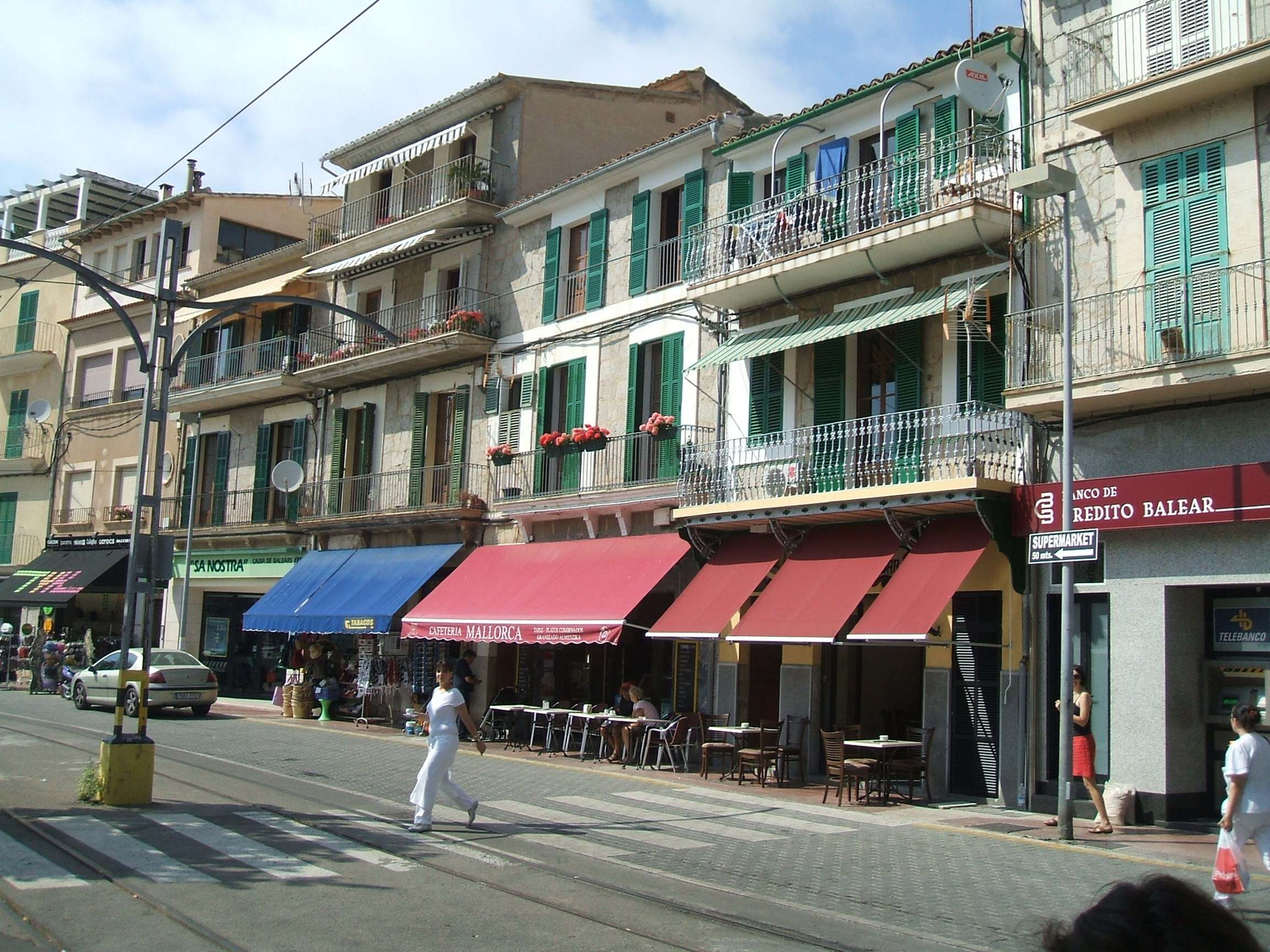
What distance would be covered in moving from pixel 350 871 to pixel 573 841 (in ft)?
8.87

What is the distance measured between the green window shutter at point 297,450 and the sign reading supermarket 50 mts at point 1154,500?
20.2 metres

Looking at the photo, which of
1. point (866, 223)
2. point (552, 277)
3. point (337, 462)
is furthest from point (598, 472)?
point (337, 462)

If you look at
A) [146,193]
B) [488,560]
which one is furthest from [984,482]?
[146,193]

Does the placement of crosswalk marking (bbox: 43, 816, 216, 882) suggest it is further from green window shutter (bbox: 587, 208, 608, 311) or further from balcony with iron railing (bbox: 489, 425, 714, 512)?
green window shutter (bbox: 587, 208, 608, 311)

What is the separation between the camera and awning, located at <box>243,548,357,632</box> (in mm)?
27547

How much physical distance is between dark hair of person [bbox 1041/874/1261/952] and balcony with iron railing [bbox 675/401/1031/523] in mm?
13506

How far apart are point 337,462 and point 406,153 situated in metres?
7.58

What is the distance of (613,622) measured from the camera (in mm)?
19438

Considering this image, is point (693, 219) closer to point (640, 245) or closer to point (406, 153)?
point (640, 245)

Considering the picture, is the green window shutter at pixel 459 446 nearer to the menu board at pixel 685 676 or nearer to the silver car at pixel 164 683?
the silver car at pixel 164 683

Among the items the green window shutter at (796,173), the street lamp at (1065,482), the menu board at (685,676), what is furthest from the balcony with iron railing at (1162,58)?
the menu board at (685,676)

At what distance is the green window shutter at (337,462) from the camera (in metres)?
29.3

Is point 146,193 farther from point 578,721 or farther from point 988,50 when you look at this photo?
point 988,50

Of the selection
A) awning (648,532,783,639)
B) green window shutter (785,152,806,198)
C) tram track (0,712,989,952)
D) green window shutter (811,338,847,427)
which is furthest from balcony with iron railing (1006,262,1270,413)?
tram track (0,712,989,952)
